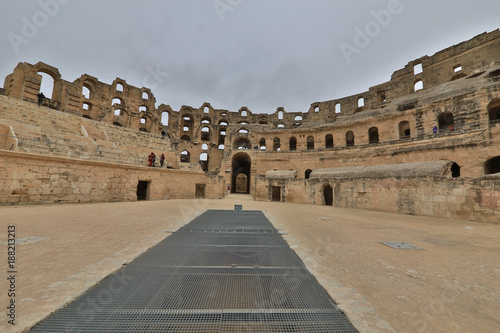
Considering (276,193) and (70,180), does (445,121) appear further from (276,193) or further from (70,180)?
(70,180)

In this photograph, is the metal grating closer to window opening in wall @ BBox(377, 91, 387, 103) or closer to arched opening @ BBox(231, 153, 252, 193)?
arched opening @ BBox(231, 153, 252, 193)

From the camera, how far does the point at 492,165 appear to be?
43.4 ft

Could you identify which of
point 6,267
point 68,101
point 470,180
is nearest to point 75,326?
point 6,267

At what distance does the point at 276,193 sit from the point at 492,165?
48.9 ft

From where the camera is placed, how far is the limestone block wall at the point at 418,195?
7.50 meters

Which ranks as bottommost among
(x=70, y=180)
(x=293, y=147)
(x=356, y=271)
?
(x=356, y=271)

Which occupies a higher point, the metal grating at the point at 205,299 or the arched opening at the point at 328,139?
the arched opening at the point at 328,139

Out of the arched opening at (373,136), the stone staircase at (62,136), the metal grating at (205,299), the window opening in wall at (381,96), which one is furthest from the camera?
the window opening in wall at (381,96)

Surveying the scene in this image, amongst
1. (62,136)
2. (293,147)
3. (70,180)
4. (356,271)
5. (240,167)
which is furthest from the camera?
(240,167)

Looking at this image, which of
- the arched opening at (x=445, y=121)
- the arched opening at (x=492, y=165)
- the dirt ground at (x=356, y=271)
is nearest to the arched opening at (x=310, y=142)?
the arched opening at (x=445, y=121)

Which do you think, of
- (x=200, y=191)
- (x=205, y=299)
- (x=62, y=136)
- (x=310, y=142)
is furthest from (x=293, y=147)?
(x=205, y=299)

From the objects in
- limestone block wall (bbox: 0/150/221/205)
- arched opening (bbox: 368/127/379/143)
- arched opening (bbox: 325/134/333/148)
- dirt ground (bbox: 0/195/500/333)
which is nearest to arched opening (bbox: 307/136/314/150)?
arched opening (bbox: 325/134/333/148)

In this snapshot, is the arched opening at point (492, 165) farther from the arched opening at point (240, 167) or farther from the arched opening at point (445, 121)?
the arched opening at point (240, 167)

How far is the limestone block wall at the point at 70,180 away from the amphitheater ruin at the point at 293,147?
5 cm
